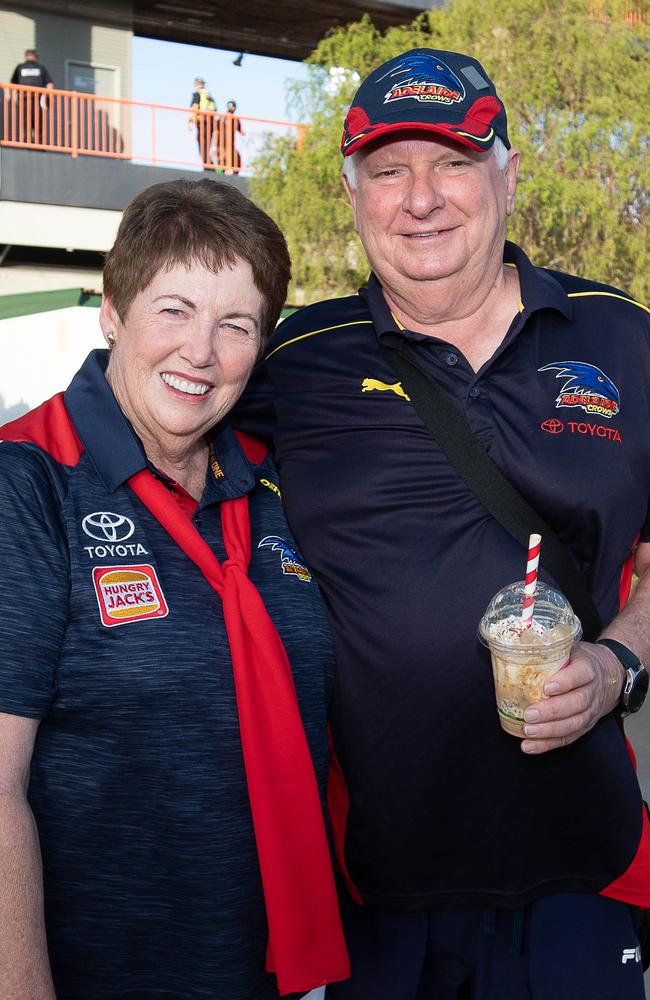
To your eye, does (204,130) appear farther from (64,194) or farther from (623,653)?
(623,653)

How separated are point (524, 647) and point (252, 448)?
997 mm

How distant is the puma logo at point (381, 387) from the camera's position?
106 inches

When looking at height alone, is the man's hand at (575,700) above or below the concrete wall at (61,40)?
below

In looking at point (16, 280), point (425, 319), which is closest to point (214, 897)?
point (425, 319)

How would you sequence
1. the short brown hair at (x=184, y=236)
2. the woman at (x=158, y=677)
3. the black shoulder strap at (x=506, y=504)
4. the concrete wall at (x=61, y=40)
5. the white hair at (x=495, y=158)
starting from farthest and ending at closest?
1. the concrete wall at (x=61, y=40)
2. the white hair at (x=495, y=158)
3. the black shoulder strap at (x=506, y=504)
4. the short brown hair at (x=184, y=236)
5. the woman at (x=158, y=677)

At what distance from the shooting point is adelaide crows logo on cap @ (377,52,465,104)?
2.72m

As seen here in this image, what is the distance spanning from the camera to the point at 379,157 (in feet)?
9.11

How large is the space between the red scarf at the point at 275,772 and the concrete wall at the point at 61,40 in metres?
20.4

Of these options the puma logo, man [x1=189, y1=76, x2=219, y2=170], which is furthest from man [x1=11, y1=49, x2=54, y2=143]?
the puma logo

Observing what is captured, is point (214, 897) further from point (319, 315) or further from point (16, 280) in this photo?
point (16, 280)

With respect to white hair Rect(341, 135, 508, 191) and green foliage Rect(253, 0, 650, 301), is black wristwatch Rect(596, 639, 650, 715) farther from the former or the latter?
green foliage Rect(253, 0, 650, 301)

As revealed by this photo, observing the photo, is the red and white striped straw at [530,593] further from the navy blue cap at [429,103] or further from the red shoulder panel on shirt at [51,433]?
the navy blue cap at [429,103]

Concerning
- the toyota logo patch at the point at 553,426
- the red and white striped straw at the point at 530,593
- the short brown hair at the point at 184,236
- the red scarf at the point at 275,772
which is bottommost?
the red scarf at the point at 275,772

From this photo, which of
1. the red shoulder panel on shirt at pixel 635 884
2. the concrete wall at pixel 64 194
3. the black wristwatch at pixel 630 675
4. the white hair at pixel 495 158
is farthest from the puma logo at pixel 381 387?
the concrete wall at pixel 64 194
